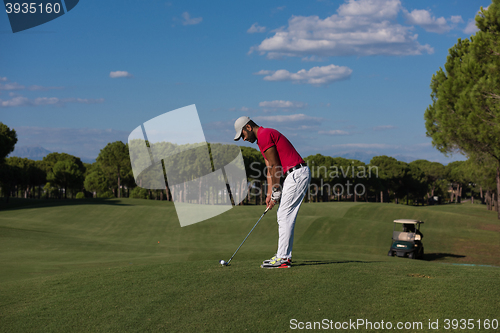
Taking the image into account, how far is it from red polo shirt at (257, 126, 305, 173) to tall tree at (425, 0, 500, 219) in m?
15.6

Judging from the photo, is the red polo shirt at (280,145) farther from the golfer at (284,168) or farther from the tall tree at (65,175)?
the tall tree at (65,175)

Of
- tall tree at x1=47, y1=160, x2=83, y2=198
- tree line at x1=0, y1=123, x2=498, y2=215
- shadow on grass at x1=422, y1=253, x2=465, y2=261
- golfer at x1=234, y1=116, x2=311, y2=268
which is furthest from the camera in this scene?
tall tree at x1=47, y1=160, x2=83, y2=198

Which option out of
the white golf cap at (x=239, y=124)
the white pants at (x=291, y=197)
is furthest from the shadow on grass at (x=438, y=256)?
the white golf cap at (x=239, y=124)

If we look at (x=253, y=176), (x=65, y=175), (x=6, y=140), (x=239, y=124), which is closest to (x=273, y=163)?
(x=239, y=124)

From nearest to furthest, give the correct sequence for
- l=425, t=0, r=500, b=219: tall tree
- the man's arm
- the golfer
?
the man's arm
the golfer
l=425, t=0, r=500, b=219: tall tree

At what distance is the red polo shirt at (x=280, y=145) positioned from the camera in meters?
7.03

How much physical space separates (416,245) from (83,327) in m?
18.8

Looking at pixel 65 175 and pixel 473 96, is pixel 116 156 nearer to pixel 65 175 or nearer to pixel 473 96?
pixel 65 175

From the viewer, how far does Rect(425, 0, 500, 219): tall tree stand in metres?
19.0

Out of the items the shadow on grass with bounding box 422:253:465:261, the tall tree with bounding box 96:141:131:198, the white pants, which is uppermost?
the tall tree with bounding box 96:141:131:198

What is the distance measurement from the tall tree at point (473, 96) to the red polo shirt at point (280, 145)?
15.6 metres

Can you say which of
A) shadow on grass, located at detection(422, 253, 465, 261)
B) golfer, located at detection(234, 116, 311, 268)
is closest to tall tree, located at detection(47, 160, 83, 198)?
shadow on grass, located at detection(422, 253, 465, 261)

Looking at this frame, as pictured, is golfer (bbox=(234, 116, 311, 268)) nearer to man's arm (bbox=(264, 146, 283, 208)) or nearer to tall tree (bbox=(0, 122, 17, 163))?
man's arm (bbox=(264, 146, 283, 208))

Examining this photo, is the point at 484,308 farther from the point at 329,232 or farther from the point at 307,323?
the point at 329,232
